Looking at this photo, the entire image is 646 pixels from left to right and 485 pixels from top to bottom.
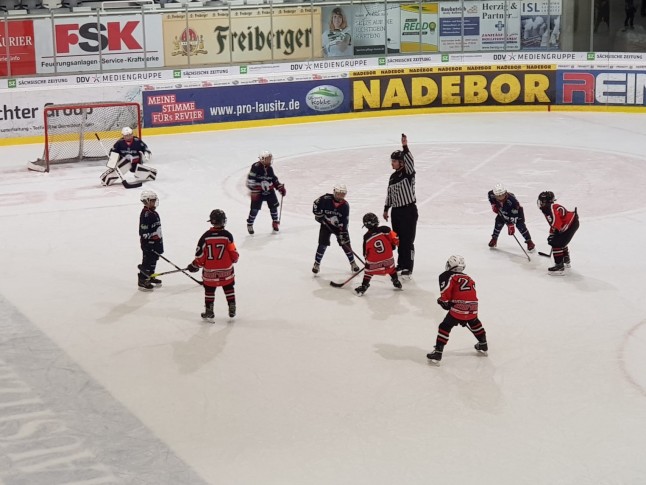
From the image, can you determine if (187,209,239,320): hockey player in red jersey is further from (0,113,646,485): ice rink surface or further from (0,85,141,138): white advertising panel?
(0,85,141,138): white advertising panel

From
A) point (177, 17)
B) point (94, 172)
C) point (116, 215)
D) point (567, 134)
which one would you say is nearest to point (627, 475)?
point (116, 215)

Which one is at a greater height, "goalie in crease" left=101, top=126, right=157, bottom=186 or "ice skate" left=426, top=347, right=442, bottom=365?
"goalie in crease" left=101, top=126, right=157, bottom=186

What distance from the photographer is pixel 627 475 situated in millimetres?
8328

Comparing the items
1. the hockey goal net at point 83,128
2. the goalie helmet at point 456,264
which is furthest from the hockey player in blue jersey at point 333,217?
the hockey goal net at point 83,128

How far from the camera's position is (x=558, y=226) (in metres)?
13.8

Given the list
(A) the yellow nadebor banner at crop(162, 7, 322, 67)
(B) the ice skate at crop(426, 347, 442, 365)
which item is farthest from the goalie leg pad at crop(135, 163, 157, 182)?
(B) the ice skate at crop(426, 347, 442, 365)

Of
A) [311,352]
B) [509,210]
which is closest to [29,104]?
[509,210]

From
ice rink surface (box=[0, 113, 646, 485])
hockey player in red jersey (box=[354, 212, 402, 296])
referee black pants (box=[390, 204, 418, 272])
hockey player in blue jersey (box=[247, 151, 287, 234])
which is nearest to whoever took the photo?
ice rink surface (box=[0, 113, 646, 485])

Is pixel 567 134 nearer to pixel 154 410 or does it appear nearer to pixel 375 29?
pixel 375 29

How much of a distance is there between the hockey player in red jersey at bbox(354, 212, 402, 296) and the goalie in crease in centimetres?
829

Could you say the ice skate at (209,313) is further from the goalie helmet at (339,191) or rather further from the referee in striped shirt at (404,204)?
the referee in striped shirt at (404,204)

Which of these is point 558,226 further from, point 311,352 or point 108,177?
point 108,177

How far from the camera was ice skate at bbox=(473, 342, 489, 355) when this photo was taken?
1102 centimetres

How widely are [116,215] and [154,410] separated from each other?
844cm
